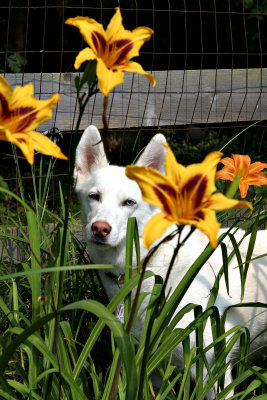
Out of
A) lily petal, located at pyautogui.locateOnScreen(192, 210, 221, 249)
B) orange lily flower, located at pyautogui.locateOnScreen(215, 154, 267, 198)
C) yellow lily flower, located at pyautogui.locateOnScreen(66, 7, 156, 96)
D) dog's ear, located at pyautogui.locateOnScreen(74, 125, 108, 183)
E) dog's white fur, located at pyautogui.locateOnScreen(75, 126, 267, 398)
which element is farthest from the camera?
dog's ear, located at pyautogui.locateOnScreen(74, 125, 108, 183)

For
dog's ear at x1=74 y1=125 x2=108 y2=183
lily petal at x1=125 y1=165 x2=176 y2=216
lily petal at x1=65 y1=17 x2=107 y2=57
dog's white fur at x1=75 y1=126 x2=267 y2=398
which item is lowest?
dog's white fur at x1=75 y1=126 x2=267 y2=398

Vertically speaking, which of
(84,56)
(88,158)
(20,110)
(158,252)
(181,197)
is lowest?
(158,252)

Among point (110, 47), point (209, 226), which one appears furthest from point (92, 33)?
point (209, 226)

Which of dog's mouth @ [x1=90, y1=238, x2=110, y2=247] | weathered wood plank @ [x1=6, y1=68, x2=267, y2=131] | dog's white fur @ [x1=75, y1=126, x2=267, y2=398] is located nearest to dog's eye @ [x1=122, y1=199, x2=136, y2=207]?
dog's white fur @ [x1=75, y1=126, x2=267, y2=398]

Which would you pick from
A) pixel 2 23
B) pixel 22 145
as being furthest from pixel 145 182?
pixel 2 23

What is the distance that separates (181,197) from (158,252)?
164 centimetres

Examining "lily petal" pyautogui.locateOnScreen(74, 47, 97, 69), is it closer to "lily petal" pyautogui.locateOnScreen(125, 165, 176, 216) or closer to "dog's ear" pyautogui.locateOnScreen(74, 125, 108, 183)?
"lily petal" pyautogui.locateOnScreen(125, 165, 176, 216)

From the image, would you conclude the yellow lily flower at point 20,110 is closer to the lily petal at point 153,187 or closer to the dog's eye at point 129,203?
the lily petal at point 153,187

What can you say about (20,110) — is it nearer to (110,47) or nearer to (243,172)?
(110,47)

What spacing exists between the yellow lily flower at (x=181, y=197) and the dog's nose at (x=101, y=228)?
134 centimetres

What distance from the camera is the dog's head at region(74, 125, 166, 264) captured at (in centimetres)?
248

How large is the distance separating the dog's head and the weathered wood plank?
2.69 ft

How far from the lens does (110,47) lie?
1132mm

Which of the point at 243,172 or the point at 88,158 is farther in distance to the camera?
the point at 88,158
